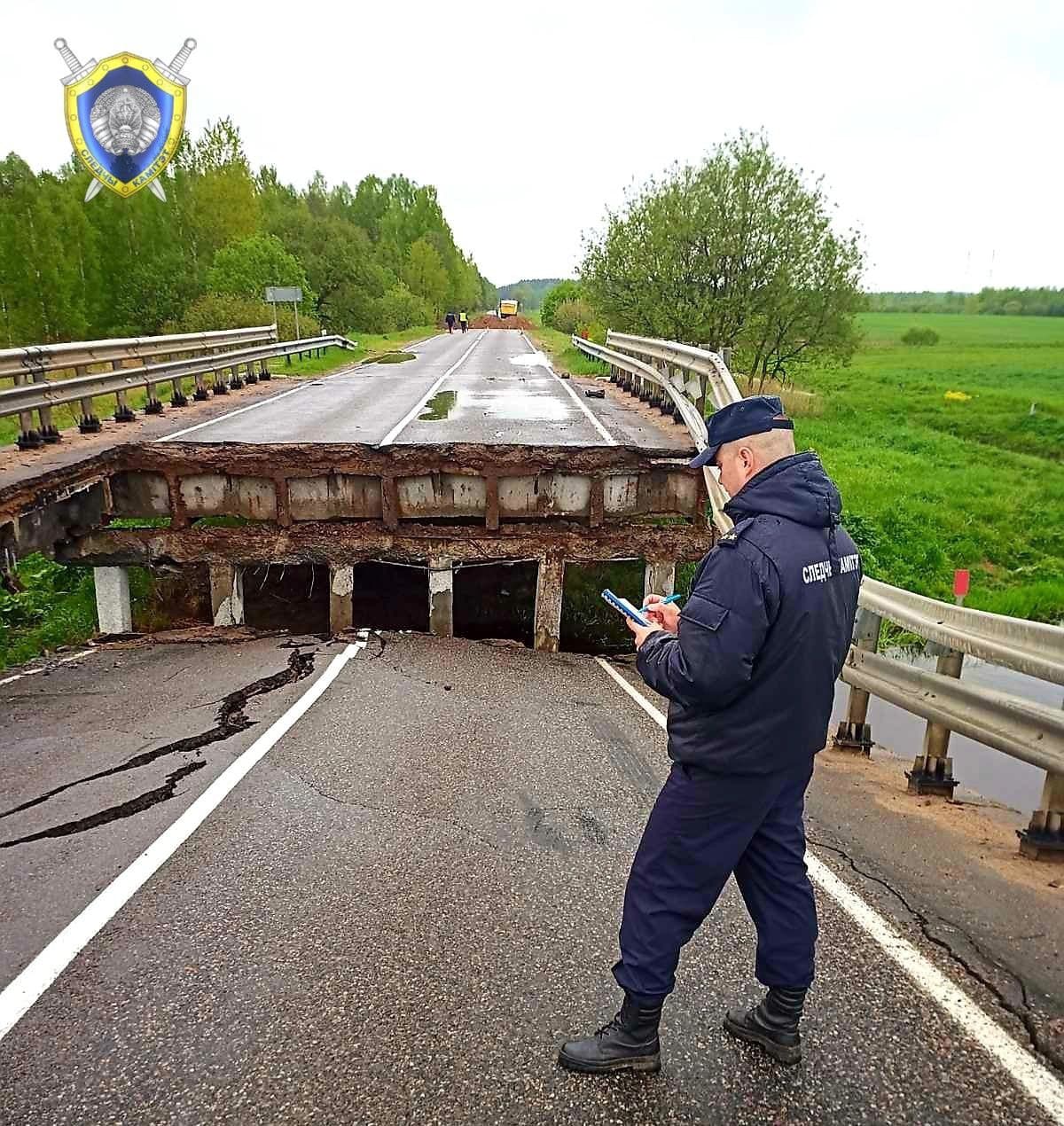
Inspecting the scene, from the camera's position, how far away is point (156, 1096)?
2291 mm

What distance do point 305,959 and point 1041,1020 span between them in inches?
99.9

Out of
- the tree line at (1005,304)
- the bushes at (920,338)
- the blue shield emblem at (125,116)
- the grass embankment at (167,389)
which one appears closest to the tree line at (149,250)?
the grass embankment at (167,389)

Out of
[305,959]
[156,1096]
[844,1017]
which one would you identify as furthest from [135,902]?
[844,1017]

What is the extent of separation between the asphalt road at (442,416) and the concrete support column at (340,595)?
1.55 meters

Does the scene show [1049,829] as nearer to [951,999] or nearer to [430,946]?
[951,999]

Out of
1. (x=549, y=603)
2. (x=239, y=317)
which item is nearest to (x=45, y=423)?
(x=549, y=603)

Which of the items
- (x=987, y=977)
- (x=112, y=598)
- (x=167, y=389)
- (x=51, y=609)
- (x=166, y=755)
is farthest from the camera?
(x=167, y=389)

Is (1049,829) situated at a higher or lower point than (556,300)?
lower

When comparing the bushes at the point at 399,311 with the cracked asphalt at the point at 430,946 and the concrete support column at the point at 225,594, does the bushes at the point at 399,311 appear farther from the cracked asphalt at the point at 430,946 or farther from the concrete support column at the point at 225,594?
the cracked asphalt at the point at 430,946

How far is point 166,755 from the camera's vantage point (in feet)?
15.4

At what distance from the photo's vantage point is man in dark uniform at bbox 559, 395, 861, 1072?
221 centimetres

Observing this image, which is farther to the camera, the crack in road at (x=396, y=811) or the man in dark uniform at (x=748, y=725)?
the crack in road at (x=396, y=811)

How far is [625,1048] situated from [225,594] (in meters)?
7.08

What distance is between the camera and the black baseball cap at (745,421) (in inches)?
93.0
